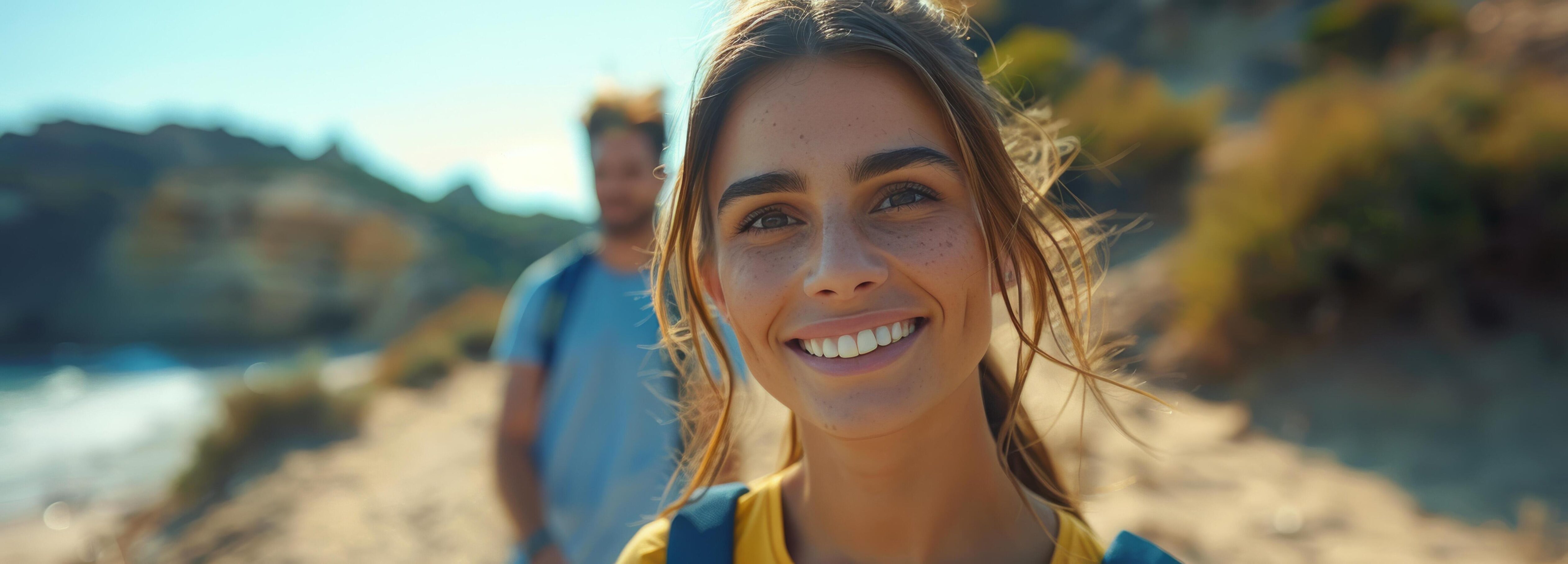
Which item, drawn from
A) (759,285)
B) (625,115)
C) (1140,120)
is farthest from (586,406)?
(1140,120)

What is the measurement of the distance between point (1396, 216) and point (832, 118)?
6.21 metres

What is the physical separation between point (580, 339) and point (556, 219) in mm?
36782

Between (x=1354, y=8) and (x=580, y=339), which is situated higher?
(x=1354, y=8)

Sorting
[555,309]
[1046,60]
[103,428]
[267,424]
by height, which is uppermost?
[1046,60]

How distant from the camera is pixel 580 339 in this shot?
2.23 meters

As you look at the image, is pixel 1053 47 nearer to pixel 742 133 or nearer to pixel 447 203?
pixel 742 133

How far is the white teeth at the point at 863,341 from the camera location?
100cm

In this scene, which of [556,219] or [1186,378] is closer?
[1186,378]

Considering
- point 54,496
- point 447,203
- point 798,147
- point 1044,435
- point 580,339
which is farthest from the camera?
point 447,203

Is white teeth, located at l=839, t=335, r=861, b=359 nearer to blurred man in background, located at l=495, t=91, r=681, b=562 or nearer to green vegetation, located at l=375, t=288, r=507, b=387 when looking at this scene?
blurred man in background, located at l=495, t=91, r=681, b=562

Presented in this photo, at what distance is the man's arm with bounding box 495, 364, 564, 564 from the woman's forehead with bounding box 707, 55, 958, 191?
4.56ft

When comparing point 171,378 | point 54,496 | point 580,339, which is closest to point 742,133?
point 580,339

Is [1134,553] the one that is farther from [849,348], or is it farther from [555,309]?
[555,309]

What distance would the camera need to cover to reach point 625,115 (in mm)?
2486
